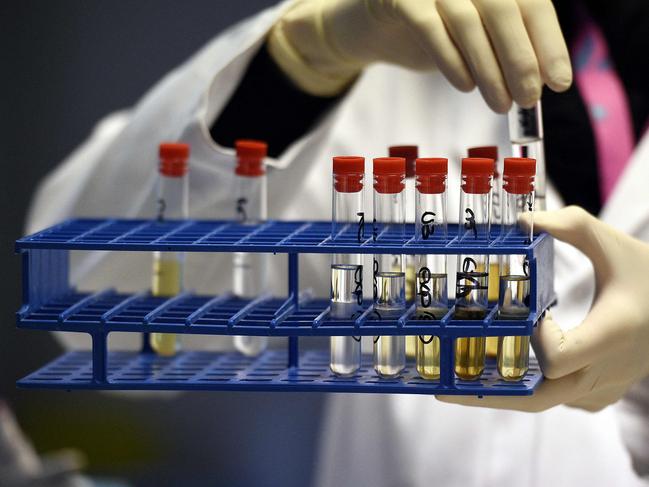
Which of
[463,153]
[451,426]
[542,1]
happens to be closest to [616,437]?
[451,426]

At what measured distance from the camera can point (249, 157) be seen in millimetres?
1018

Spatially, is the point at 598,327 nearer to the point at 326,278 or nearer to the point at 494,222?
the point at 494,222

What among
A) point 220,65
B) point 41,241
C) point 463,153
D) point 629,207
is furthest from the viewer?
point 463,153

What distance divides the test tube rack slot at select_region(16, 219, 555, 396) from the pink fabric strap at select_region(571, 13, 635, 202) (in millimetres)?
469

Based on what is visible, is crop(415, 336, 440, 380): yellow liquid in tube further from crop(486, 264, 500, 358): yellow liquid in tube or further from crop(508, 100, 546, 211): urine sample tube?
crop(508, 100, 546, 211): urine sample tube

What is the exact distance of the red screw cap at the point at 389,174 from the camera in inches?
33.5

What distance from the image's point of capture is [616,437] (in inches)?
49.0

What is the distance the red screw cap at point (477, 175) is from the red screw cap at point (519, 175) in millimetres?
15

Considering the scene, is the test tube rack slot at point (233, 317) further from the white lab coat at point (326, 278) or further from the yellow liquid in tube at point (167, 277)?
the white lab coat at point (326, 278)

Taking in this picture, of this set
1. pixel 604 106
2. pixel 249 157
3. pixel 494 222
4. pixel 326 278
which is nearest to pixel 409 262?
pixel 494 222

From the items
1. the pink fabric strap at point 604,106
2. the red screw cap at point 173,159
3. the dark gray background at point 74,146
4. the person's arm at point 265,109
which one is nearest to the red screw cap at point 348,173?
the red screw cap at point 173,159

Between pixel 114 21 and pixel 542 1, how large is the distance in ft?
5.69

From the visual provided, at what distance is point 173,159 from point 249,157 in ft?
0.25

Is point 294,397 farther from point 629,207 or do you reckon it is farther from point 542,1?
point 542,1
